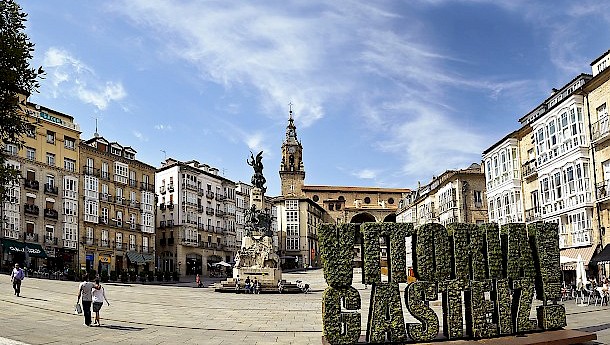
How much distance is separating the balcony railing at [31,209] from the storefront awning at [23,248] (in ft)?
11.1

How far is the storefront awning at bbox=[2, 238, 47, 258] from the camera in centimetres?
5506

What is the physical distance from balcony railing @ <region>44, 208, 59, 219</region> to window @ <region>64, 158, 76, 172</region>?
18.4 ft

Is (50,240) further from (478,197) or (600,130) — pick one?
(600,130)

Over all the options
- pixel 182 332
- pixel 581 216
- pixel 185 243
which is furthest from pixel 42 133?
pixel 581 216

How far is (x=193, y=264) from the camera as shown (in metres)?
87.9

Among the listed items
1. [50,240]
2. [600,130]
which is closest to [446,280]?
[600,130]

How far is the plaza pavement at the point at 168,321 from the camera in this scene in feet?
63.4

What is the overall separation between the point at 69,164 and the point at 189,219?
81.5ft

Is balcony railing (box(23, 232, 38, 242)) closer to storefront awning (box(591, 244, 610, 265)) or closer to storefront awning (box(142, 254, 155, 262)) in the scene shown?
storefront awning (box(142, 254, 155, 262))

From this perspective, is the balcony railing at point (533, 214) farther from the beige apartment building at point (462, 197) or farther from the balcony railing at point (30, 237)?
the balcony railing at point (30, 237)

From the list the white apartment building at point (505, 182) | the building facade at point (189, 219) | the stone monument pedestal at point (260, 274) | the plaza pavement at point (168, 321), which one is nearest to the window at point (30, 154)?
the stone monument pedestal at point (260, 274)

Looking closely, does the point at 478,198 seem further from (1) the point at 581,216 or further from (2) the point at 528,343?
(2) the point at 528,343

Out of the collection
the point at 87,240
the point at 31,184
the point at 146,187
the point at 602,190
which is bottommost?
the point at 87,240

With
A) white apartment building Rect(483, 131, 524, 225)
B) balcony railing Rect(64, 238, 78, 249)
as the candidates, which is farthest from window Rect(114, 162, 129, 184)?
white apartment building Rect(483, 131, 524, 225)
